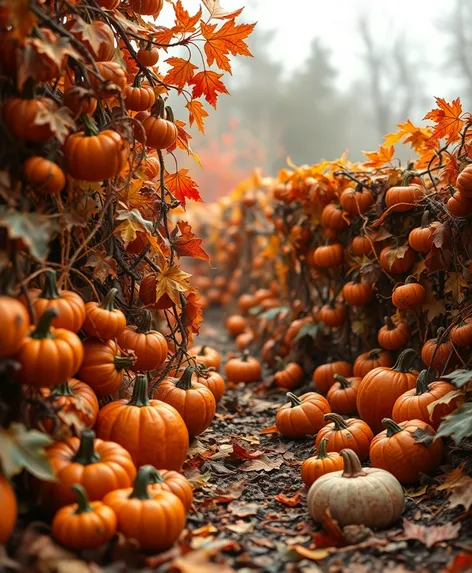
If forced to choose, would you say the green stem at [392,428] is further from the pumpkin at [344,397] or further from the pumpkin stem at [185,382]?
the pumpkin stem at [185,382]

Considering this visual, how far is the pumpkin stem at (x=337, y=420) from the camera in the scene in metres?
2.85

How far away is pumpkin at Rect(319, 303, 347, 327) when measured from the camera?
13.5ft

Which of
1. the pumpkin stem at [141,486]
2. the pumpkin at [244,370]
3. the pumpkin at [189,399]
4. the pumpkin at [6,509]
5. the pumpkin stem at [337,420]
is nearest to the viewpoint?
the pumpkin at [6,509]

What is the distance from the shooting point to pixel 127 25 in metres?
2.62

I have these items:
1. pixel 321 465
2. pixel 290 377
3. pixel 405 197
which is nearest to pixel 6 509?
pixel 321 465

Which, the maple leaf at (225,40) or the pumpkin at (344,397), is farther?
the pumpkin at (344,397)

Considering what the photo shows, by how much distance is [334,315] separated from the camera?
4.12 m

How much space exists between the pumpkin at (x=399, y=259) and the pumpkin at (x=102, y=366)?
161 cm

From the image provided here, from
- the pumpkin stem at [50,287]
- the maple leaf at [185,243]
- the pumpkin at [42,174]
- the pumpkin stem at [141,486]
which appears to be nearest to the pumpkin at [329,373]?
the maple leaf at [185,243]

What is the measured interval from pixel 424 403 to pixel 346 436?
1.29 feet

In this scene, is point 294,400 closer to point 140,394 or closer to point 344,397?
point 344,397

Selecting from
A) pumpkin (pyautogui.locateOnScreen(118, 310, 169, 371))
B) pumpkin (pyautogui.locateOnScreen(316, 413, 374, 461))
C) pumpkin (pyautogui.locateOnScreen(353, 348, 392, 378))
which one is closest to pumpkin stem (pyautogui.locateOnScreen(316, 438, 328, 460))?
pumpkin (pyautogui.locateOnScreen(316, 413, 374, 461))

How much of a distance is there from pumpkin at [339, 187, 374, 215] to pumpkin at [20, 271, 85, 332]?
6.57 ft

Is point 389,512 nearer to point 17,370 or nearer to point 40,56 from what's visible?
point 17,370
